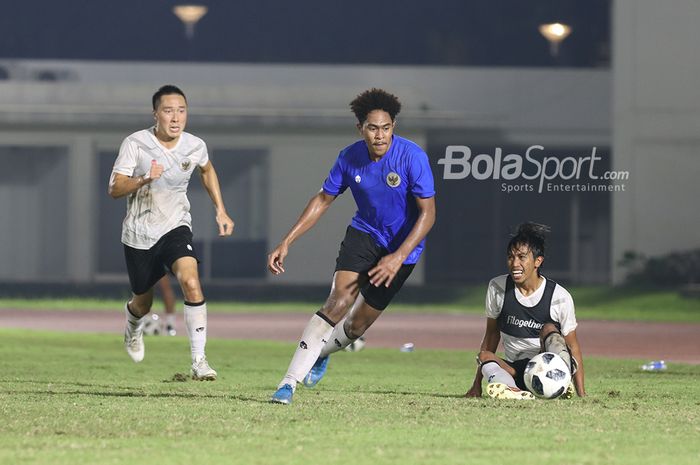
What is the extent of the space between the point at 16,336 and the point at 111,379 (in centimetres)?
869

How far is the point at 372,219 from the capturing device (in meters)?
11.5

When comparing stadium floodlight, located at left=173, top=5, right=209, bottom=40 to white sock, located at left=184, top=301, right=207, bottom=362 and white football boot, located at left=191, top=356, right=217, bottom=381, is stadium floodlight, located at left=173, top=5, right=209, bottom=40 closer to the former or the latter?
white sock, located at left=184, top=301, right=207, bottom=362

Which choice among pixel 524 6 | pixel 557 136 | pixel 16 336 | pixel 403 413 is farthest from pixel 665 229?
pixel 403 413

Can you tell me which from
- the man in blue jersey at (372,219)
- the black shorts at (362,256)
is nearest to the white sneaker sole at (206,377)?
the man in blue jersey at (372,219)

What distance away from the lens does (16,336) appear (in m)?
22.8

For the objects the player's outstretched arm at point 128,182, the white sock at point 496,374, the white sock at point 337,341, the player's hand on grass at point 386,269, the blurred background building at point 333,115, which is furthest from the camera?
the blurred background building at point 333,115

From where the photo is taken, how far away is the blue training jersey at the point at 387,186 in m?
11.2

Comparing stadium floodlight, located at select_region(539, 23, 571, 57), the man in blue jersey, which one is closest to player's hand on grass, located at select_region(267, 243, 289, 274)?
the man in blue jersey

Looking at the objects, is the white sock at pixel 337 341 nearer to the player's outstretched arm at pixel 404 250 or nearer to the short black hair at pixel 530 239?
the player's outstretched arm at pixel 404 250

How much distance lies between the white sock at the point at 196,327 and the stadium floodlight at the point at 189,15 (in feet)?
94.0

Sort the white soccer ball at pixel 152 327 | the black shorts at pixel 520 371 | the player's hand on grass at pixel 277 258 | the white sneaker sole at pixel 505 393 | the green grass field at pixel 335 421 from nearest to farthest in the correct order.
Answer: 1. the green grass field at pixel 335 421
2. the player's hand on grass at pixel 277 258
3. the white sneaker sole at pixel 505 393
4. the black shorts at pixel 520 371
5. the white soccer ball at pixel 152 327

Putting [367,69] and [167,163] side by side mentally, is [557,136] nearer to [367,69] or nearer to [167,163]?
[367,69]

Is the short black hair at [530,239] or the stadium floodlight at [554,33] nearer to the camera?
the short black hair at [530,239]

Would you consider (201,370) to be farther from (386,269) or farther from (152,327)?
(152,327)
